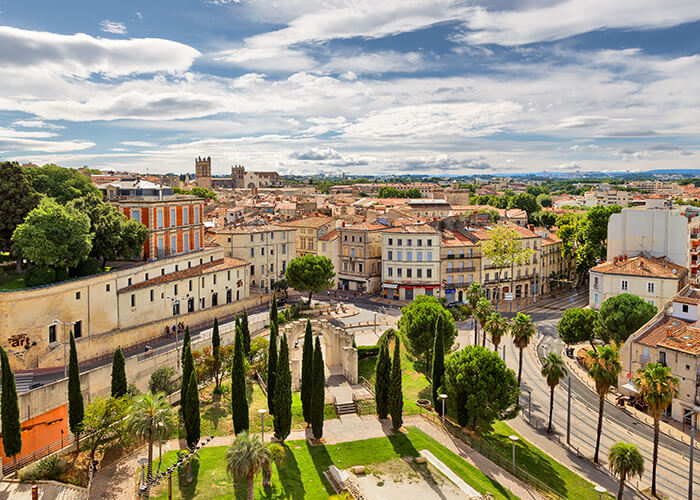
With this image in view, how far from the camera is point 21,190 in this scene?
51781 millimetres

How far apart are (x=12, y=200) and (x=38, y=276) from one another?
442 inches

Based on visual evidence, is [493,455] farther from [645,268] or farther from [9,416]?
[645,268]

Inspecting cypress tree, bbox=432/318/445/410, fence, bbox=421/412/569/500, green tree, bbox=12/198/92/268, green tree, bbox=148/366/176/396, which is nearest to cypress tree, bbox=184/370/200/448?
green tree, bbox=148/366/176/396

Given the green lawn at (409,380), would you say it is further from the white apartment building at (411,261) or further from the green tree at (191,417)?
the white apartment building at (411,261)

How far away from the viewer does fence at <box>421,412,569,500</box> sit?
3297cm

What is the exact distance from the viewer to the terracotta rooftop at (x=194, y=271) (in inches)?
2156

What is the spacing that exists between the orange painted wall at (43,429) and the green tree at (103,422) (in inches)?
121

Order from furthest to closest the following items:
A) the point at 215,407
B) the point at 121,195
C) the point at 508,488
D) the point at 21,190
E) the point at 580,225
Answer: the point at 580,225 → the point at 121,195 → the point at 21,190 → the point at 215,407 → the point at 508,488

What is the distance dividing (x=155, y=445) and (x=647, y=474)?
33.3m

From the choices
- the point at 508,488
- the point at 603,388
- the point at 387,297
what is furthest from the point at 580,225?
the point at 508,488

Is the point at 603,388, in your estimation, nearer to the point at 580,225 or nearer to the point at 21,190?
the point at 21,190

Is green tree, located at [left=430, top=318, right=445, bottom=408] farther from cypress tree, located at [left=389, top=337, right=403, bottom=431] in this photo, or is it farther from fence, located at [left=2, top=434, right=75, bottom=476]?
fence, located at [left=2, top=434, right=75, bottom=476]

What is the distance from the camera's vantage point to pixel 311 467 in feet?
109

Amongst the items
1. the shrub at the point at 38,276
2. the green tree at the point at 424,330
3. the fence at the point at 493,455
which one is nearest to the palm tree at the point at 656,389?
the fence at the point at 493,455
